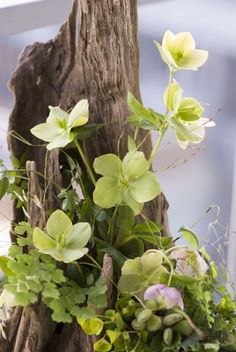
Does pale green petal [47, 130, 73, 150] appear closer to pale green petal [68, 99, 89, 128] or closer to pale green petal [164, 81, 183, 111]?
pale green petal [68, 99, 89, 128]

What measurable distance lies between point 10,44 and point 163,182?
0.61m

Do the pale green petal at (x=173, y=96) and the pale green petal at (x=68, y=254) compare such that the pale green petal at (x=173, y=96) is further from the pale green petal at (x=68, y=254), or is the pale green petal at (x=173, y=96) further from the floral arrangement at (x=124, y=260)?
the pale green petal at (x=68, y=254)

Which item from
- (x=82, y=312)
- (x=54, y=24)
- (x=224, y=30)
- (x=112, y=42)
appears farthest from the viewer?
(x=224, y=30)

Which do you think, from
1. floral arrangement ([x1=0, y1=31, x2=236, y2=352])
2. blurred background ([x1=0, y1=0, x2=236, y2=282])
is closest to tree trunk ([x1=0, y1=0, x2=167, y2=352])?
floral arrangement ([x1=0, y1=31, x2=236, y2=352])

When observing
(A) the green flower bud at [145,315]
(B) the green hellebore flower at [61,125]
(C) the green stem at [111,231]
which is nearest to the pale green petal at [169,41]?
(B) the green hellebore flower at [61,125]

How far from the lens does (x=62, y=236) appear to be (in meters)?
0.88

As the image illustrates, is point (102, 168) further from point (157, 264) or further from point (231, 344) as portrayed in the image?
point (231, 344)

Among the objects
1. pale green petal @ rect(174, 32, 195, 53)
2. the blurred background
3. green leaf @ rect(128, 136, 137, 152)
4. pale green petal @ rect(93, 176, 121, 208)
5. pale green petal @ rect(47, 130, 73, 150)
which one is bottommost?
the blurred background

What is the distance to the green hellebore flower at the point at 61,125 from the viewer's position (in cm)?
90

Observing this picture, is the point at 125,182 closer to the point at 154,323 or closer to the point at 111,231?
the point at 111,231

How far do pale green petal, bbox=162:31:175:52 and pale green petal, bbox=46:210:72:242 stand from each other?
0.94ft

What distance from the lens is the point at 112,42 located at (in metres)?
0.97

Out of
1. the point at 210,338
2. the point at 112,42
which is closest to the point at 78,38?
the point at 112,42

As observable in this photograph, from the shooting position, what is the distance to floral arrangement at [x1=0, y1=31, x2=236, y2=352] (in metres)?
0.86
